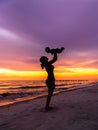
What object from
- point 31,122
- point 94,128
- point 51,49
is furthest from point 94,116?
point 51,49

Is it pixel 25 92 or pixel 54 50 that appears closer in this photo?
pixel 54 50

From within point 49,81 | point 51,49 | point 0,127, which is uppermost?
point 51,49

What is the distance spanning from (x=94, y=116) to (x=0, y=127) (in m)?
3.14

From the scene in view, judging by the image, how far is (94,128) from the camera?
254 inches

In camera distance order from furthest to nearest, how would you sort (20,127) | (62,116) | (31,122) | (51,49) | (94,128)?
(51,49) < (62,116) < (31,122) < (20,127) < (94,128)

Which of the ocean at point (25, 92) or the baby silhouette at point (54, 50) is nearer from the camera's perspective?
the baby silhouette at point (54, 50)

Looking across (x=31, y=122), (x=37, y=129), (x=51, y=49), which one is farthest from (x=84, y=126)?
(x=51, y=49)

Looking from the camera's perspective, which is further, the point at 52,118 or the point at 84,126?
the point at 52,118

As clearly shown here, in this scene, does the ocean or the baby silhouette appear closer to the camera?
the baby silhouette

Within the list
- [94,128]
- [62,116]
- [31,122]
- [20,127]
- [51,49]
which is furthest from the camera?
[51,49]

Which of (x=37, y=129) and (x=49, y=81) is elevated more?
(x=49, y=81)

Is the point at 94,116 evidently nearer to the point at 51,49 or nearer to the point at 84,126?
the point at 84,126

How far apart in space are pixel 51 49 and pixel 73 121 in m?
2.99

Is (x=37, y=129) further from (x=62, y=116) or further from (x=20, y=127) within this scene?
(x=62, y=116)
